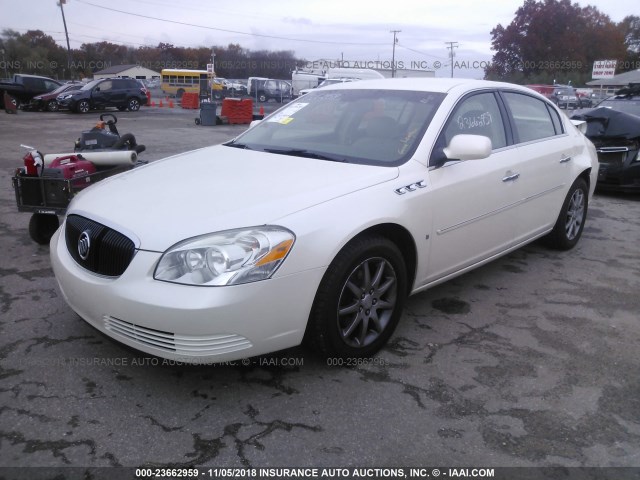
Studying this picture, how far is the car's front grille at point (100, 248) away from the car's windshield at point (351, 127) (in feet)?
4.56

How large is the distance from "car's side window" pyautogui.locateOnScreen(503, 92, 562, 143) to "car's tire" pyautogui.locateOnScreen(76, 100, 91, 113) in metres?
24.1

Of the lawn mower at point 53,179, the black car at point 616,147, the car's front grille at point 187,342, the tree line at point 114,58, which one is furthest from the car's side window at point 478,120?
the tree line at point 114,58

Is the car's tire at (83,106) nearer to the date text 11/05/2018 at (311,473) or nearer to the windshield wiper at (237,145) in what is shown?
the windshield wiper at (237,145)

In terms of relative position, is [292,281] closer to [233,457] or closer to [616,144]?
[233,457]

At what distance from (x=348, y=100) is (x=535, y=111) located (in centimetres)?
180

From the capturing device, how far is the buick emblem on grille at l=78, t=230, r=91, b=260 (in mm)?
2793

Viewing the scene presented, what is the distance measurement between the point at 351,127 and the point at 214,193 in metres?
1.28

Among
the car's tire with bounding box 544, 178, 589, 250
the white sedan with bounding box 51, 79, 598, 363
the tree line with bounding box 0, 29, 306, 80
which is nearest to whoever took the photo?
the white sedan with bounding box 51, 79, 598, 363

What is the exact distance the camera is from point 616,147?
779 cm

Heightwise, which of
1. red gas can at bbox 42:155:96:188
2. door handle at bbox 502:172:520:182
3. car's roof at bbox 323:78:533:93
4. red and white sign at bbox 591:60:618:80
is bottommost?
red gas can at bbox 42:155:96:188

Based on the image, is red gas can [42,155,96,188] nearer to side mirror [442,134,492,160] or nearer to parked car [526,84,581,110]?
side mirror [442,134,492,160]

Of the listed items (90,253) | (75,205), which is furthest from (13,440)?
(75,205)

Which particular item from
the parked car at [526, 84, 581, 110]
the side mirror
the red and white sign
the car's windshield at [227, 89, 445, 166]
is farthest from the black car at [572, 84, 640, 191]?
the parked car at [526, 84, 581, 110]

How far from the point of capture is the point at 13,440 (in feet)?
7.80
